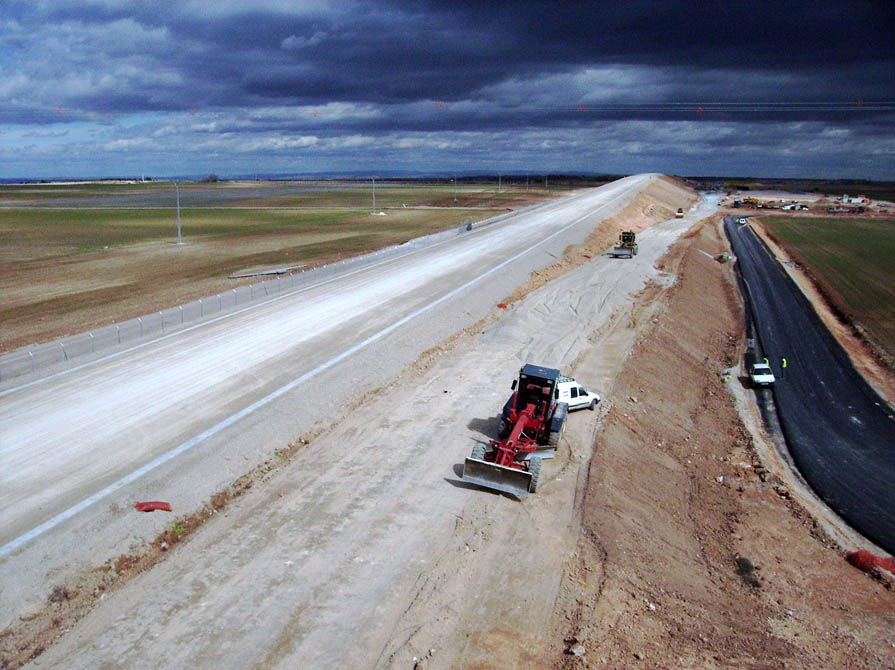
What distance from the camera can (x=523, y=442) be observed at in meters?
20.3

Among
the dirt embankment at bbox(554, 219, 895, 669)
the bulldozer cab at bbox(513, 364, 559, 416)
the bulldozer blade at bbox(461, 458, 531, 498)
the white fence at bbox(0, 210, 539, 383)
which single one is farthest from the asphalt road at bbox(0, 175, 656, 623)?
the dirt embankment at bbox(554, 219, 895, 669)

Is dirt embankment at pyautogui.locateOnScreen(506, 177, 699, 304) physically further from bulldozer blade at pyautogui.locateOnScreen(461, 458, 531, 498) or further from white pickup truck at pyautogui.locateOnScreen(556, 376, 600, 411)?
bulldozer blade at pyautogui.locateOnScreen(461, 458, 531, 498)

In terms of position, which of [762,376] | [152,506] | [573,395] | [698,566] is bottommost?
[762,376]

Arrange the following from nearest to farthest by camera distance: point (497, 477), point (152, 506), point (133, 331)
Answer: point (152, 506) → point (497, 477) → point (133, 331)

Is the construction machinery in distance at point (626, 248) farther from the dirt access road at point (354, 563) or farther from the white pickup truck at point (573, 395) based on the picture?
the dirt access road at point (354, 563)

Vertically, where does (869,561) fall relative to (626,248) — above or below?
below

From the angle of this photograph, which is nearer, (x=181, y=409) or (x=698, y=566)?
(x=698, y=566)

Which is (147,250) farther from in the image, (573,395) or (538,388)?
(538,388)

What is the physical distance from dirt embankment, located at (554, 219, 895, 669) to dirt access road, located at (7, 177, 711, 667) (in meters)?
1.08

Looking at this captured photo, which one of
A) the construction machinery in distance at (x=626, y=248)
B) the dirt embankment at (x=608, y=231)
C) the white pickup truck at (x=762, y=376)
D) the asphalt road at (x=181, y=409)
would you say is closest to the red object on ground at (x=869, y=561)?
the asphalt road at (x=181, y=409)

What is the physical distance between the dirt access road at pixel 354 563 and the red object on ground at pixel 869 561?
309 inches

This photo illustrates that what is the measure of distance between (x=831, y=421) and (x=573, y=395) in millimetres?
14725

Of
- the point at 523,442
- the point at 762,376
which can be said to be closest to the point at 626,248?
the point at 762,376

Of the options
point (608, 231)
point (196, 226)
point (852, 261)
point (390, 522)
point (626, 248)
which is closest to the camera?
point (390, 522)
